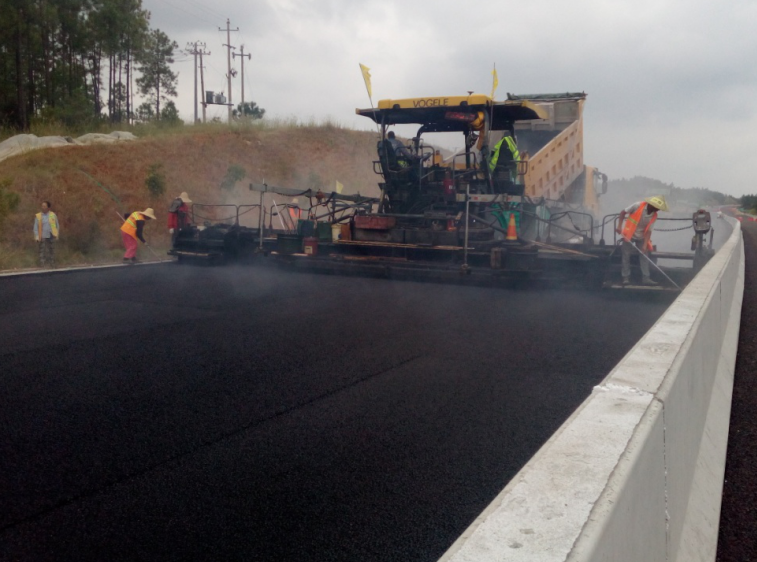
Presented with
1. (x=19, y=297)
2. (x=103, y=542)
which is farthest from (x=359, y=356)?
(x=19, y=297)

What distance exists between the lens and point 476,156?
12109 millimetres

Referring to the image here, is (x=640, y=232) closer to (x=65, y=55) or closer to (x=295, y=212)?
(x=295, y=212)

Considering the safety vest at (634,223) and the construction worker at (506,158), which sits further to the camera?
the construction worker at (506,158)

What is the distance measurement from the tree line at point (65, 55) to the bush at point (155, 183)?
37.1 feet

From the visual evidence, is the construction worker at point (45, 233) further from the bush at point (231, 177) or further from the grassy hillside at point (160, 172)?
the bush at point (231, 177)

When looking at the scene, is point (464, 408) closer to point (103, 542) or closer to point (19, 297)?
point (103, 542)

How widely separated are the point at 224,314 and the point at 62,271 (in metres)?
5.93

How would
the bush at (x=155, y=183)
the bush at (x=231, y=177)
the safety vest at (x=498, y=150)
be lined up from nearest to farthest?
the safety vest at (x=498, y=150) < the bush at (x=155, y=183) < the bush at (x=231, y=177)

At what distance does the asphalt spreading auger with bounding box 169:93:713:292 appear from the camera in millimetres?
10844

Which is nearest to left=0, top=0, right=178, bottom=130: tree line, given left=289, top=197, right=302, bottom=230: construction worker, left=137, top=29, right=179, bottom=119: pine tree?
left=137, top=29, right=179, bottom=119: pine tree

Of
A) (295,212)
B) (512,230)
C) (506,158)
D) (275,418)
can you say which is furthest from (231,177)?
(275,418)

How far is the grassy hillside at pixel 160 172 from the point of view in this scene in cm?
2091

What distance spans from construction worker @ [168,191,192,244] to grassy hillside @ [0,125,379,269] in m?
4.37

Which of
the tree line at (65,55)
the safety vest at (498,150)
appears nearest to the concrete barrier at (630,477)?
the safety vest at (498,150)
